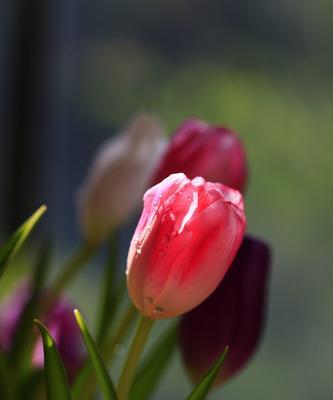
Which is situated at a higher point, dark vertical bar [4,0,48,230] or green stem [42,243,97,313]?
green stem [42,243,97,313]

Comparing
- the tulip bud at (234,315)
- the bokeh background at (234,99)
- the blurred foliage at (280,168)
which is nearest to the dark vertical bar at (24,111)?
the bokeh background at (234,99)

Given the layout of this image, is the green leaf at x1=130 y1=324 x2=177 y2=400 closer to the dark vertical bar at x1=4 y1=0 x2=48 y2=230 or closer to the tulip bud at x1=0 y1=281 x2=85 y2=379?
the tulip bud at x1=0 y1=281 x2=85 y2=379

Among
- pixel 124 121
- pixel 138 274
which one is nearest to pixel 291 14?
pixel 124 121

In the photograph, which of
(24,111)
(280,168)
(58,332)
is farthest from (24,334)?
(24,111)

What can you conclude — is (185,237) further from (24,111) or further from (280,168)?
(24,111)

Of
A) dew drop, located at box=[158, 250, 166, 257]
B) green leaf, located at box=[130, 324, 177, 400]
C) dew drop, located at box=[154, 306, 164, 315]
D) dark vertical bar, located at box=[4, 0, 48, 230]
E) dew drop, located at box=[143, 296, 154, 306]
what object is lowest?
dark vertical bar, located at box=[4, 0, 48, 230]

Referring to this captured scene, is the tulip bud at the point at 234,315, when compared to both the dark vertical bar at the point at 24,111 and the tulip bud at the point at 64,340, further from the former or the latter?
the dark vertical bar at the point at 24,111

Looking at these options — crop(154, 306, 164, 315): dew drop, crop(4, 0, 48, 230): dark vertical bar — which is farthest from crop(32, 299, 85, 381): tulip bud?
crop(4, 0, 48, 230): dark vertical bar
